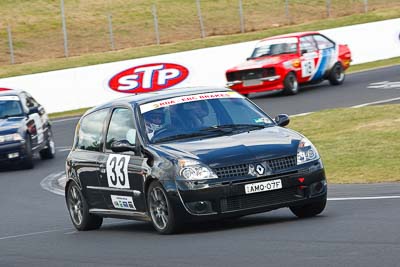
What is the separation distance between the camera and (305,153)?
1069cm

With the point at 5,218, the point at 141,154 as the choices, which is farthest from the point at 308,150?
the point at 5,218

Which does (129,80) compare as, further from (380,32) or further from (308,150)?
(308,150)

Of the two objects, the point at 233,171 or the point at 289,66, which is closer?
the point at 233,171

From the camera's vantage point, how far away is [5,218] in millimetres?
14930

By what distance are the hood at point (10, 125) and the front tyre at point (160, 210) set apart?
1096 centimetres

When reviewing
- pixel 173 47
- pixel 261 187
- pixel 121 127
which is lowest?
pixel 173 47

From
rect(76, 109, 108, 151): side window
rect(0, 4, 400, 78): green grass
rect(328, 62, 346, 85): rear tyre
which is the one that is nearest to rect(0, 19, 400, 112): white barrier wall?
rect(328, 62, 346, 85): rear tyre

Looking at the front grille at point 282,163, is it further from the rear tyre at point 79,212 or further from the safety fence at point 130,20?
the safety fence at point 130,20

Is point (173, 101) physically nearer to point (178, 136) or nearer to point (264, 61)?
point (178, 136)

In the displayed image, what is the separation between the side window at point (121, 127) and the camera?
11.5 metres

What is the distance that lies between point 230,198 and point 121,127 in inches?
74.0

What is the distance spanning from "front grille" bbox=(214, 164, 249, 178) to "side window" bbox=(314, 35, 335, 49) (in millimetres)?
20759

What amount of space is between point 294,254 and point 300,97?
20.9m

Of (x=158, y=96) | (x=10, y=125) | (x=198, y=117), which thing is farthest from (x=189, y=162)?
(x=10, y=125)
